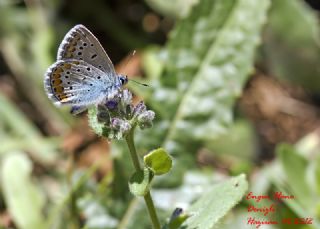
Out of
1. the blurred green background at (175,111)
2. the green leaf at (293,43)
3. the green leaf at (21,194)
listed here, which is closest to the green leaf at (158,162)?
the blurred green background at (175,111)

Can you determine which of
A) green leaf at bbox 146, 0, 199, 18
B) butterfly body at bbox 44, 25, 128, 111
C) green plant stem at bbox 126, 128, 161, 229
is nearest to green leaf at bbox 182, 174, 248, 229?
green plant stem at bbox 126, 128, 161, 229

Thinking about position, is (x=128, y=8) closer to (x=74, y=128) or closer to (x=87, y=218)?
(x=74, y=128)

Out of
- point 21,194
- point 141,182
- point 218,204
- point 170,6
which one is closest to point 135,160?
point 141,182

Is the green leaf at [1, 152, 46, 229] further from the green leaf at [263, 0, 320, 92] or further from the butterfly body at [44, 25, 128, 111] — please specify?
the green leaf at [263, 0, 320, 92]

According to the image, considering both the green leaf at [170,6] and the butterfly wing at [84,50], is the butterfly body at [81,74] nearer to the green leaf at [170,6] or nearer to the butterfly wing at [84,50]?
the butterfly wing at [84,50]

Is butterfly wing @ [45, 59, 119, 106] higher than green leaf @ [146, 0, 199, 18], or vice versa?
butterfly wing @ [45, 59, 119, 106]

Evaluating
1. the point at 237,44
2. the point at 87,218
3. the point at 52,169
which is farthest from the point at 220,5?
the point at 52,169
